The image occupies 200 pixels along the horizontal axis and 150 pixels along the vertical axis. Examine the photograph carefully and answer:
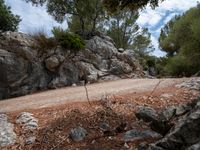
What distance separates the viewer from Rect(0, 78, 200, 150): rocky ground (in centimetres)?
559

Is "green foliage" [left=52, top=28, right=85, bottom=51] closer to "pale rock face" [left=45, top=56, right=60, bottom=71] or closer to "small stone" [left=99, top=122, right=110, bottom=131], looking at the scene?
"pale rock face" [left=45, top=56, right=60, bottom=71]

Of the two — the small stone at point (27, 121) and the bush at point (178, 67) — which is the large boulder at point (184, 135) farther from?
the bush at point (178, 67)

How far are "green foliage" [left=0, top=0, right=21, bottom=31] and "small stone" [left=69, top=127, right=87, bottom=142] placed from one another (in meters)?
12.5

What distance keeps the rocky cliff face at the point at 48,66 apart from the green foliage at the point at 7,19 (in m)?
2.11

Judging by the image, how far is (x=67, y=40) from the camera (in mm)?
18344

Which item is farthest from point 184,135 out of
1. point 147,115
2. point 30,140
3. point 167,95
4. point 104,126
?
point 167,95

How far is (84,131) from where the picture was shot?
7.84 meters

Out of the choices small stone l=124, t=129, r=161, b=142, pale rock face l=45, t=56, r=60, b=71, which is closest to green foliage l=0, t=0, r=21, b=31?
pale rock face l=45, t=56, r=60, b=71

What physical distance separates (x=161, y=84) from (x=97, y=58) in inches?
328

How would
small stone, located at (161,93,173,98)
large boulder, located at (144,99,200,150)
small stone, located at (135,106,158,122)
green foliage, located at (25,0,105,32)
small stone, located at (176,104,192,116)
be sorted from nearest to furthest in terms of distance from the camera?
large boulder, located at (144,99,200,150) < small stone, located at (176,104,192,116) < small stone, located at (135,106,158,122) < small stone, located at (161,93,173,98) < green foliage, located at (25,0,105,32)

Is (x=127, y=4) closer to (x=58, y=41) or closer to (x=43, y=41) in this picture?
(x=43, y=41)

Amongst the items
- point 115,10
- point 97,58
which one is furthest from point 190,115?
point 97,58

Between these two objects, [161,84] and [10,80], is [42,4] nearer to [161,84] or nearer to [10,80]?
[10,80]

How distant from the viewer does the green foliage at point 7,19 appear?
62.3 ft
